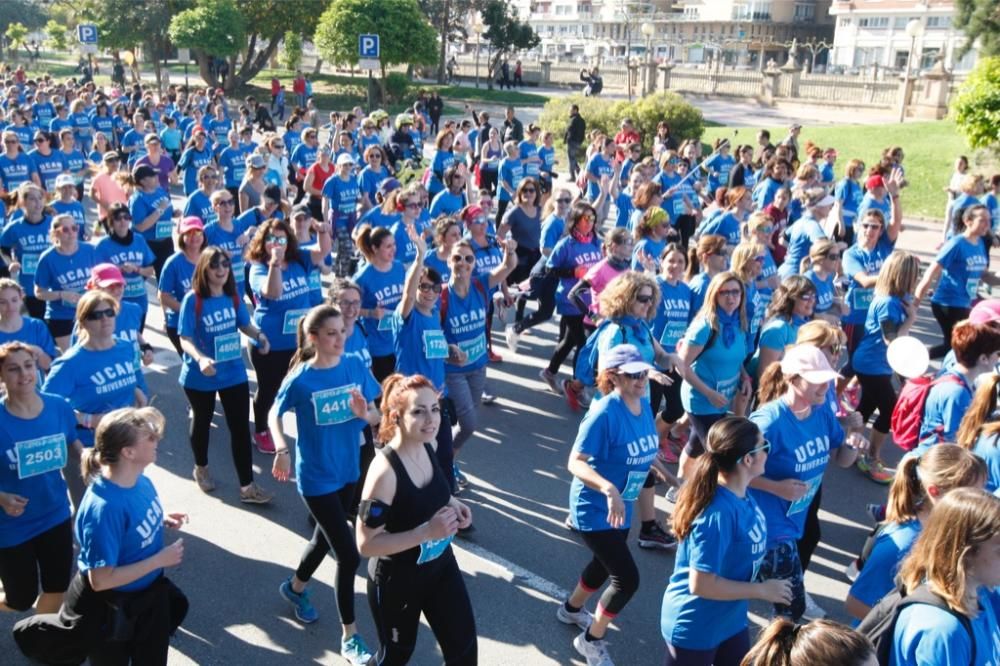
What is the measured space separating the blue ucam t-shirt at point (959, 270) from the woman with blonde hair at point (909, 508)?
5.27 metres

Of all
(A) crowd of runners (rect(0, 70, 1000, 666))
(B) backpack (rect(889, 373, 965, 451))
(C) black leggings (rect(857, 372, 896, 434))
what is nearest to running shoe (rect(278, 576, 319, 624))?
(A) crowd of runners (rect(0, 70, 1000, 666))

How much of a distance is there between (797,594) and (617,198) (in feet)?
27.8

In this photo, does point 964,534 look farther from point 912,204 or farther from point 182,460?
point 912,204

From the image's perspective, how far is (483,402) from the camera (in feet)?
28.3

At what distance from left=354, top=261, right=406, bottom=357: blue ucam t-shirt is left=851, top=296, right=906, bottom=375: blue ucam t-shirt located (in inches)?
145

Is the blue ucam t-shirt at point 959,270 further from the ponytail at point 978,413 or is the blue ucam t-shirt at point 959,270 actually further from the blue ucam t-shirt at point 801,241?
the ponytail at point 978,413

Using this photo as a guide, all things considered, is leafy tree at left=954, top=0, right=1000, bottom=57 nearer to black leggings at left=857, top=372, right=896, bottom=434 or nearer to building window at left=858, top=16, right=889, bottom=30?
black leggings at left=857, top=372, right=896, bottom=434

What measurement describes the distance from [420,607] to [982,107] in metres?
16.8

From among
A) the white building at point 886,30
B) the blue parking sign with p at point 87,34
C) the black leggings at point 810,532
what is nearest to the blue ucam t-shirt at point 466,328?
the black leggings at point 810,532

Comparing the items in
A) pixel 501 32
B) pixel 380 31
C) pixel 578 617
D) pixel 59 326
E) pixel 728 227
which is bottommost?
pixel 578 617

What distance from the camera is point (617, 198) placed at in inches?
479

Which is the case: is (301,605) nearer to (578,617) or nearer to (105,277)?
(578,617)

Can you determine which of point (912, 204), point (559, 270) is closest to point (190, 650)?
point (559, 270)

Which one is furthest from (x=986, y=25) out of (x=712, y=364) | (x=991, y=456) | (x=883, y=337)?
(x=991, y=456)
